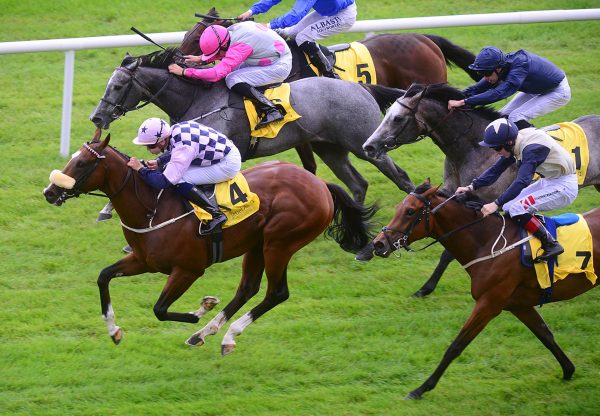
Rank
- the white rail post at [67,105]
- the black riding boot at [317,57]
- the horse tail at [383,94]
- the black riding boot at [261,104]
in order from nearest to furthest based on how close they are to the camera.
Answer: the black riding boot at [261,104] → the horse tail at [383,94] → the black riding boot at [317,57] → the white rail post at [67,105]

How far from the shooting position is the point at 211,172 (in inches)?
294

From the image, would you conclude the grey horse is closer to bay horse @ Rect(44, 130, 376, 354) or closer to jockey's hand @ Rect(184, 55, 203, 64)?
jockey's hand @ Rect(184, 55, 203, 64)

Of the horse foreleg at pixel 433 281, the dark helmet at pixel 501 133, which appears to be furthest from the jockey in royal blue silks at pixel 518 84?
the horse foreleg at pixel 433 281

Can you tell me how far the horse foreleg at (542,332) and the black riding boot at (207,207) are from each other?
205 centimetres

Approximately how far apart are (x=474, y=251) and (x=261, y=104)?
260cm

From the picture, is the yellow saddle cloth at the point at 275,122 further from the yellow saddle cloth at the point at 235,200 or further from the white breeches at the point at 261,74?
the yellow saddle cloth at the point at 235,200

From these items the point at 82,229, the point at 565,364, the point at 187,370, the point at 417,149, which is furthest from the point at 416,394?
the point at 417,149

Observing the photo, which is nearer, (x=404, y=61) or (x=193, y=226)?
(x=193, y=226)

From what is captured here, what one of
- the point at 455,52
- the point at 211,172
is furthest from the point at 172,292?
the point at 455,52

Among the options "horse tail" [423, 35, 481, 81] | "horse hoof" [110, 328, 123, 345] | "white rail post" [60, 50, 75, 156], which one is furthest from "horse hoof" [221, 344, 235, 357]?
"horse tail" [423, 35, 481, 81]

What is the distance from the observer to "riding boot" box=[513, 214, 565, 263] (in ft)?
23.1

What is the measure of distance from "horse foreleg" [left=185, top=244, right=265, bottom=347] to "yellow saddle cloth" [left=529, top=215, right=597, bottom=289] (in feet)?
6.52

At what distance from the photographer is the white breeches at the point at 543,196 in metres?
7.18

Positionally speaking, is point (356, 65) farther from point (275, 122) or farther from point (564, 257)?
point (564, 257)
